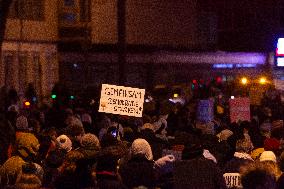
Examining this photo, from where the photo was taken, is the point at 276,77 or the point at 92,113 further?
the point at 92,113

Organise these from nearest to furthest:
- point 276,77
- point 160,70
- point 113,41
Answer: point 276,77 < point 113,41 < point 160,70

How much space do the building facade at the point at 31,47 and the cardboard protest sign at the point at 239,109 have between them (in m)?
18.9

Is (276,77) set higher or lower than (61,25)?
lower

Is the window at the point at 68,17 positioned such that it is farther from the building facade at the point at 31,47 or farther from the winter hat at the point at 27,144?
the winter hat at the point at 27,144

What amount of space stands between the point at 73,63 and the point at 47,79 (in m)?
3.48

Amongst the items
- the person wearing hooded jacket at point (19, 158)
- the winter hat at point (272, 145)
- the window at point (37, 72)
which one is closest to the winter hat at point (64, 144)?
the person wearing hooded jacket at point (19, 158)

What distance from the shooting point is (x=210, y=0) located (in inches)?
2101

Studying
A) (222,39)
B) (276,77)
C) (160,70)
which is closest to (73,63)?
(160,70)

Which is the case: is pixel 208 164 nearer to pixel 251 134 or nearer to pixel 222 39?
pixel 251 134

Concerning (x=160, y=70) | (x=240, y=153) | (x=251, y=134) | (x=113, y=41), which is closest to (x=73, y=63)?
(x=113, y=41)

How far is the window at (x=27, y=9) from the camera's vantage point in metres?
40.1

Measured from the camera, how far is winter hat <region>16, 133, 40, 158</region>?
1297 centimetres

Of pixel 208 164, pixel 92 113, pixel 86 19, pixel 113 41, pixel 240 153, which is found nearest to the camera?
pixel 208 164

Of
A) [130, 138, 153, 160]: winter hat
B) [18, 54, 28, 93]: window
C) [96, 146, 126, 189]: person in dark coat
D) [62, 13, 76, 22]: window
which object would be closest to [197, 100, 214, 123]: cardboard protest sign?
[130, 138, 153, 160]: winter hat
